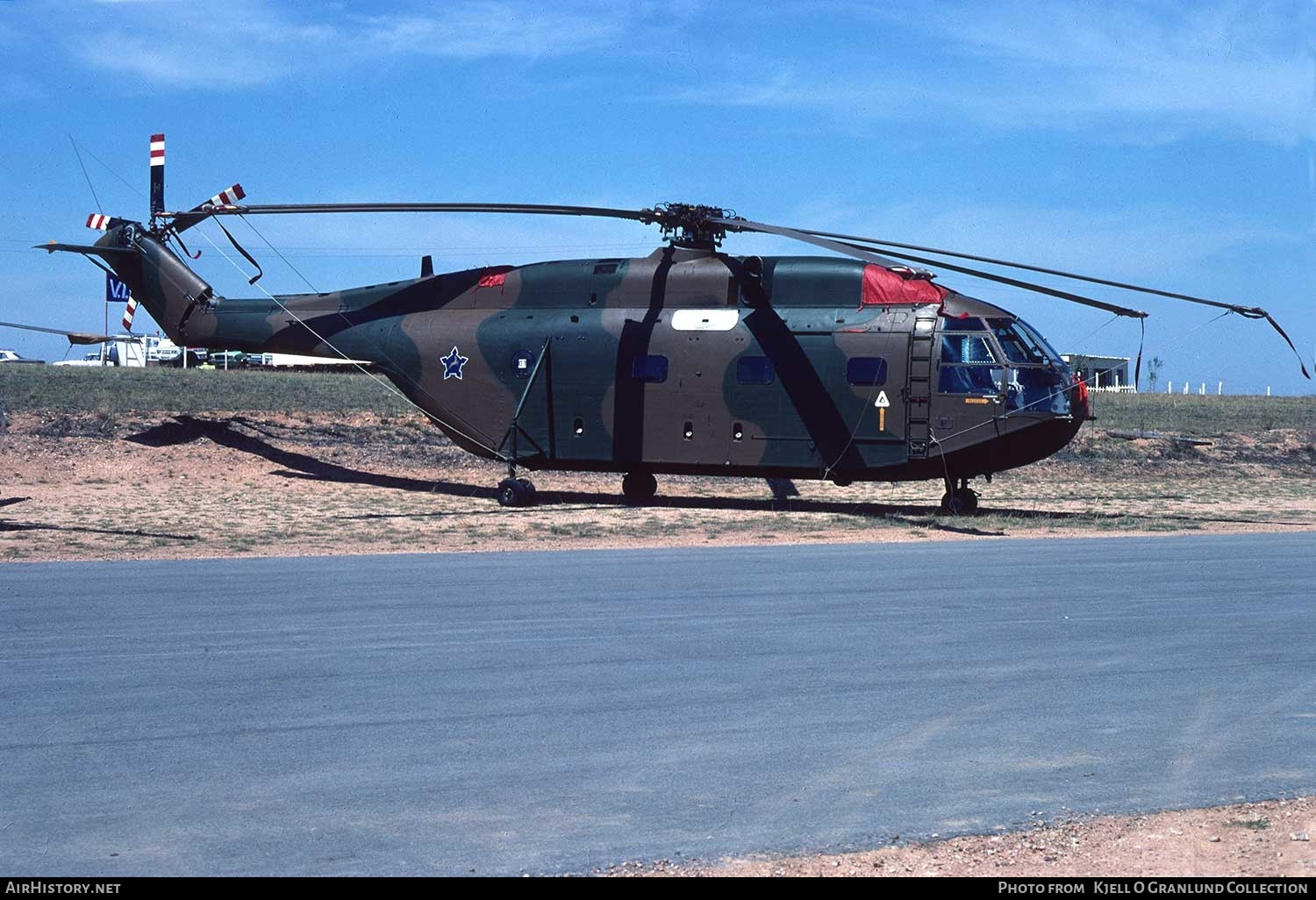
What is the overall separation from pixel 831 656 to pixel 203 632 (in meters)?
4.57

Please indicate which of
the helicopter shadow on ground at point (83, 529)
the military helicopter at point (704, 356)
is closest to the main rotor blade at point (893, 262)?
the military helicopter at point (704, 356)

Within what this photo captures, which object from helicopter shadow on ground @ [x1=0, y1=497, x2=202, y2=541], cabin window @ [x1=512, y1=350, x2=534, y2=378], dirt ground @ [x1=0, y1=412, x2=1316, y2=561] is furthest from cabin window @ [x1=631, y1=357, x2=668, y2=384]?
helicopter shadow on ground @ [x1=0, y1=497, x2=202, y2=541]

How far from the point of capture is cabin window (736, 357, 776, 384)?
20219mm

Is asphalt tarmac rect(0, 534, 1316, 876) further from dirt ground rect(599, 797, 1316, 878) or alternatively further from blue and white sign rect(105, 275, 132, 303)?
blue and white sign rect(105, 275, 132, 303)

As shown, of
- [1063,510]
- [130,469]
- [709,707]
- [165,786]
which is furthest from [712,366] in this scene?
[165,786]

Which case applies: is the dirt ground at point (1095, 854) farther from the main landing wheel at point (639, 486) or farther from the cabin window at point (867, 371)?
the main landing wheel at point (639, 486)

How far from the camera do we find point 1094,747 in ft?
22.8

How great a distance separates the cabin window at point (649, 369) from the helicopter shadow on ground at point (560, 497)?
2317 millimetres

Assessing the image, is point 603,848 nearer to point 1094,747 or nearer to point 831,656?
point 1094,747

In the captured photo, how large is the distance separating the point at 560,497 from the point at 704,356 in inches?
170

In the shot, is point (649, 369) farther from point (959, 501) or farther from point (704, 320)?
point (959, 501)

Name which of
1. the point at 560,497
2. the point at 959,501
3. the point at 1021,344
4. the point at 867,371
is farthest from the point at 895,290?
the point at 560,497

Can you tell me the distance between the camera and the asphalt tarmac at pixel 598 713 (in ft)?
18.4

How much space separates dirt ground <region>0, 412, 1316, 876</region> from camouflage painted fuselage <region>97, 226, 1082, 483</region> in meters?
1.13
